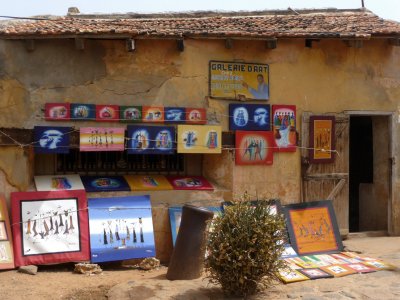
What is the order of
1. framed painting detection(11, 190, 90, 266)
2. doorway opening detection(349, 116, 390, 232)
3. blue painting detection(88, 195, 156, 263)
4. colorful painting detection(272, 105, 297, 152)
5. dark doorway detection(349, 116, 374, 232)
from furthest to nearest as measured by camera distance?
dark doorway detection(349, 116, 374, 232), doorway opening detection(349, 116, 390, 232), colorful painting detection(272, 105, 297, 152), blue painting detection(88, 195, 156, 263), framed painting detection(11, 190, 90, 266)

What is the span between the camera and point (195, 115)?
8703 millimetres

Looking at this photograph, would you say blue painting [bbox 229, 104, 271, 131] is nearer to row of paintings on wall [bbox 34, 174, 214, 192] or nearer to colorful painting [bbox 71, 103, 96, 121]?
row of paintings on wall [bbox 34, 174, 214, 192]

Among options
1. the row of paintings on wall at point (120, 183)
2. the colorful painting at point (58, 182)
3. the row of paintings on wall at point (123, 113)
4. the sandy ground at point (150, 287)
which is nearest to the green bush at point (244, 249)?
the sandy ground at point (150, 287)

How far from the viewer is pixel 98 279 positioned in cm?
719

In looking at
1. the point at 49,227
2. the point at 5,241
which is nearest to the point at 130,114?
the point at 49,227

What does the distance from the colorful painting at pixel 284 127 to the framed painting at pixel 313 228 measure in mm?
1123

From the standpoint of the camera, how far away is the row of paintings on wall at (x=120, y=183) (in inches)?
322

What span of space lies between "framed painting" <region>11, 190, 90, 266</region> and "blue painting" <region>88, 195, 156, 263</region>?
0.15 m

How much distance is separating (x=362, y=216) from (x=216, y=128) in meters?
4.19

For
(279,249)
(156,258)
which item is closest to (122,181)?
(156,258)

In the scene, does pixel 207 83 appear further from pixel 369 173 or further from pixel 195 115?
pixel 369 173

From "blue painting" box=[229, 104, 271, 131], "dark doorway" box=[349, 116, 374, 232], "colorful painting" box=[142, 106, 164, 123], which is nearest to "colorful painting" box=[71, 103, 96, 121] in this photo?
"colorful painting" box=[142, 106, 164, 123]

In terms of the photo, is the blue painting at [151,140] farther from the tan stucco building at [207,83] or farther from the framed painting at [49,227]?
the framed painting at [49,227]

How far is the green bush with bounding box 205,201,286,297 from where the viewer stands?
6.07 m
